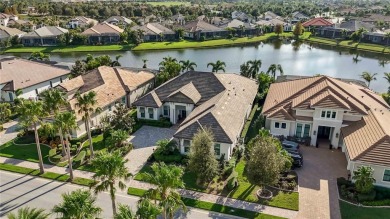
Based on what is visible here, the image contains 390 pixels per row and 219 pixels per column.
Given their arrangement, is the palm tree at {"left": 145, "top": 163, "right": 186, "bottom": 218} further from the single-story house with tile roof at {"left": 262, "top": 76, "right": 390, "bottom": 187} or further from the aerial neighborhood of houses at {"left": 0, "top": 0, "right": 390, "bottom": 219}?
the single-story house with tile roof at {"left": 262, "top": 76, "right": 390, "bottom": 187}

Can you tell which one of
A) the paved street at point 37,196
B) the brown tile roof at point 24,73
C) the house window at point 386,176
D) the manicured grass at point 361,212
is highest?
the brown tile roof at point 24,73

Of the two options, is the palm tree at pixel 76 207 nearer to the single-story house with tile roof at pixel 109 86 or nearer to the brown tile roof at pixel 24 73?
the single-story house with tile roof at pixel 109 86

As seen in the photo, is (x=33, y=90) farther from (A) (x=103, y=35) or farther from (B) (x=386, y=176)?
(A) (x=103, y=35)

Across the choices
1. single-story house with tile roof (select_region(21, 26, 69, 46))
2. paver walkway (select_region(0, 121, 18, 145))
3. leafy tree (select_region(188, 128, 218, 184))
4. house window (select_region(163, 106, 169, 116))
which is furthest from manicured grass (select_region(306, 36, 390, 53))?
paver walkway (select_region(0, 121, 18, 145))

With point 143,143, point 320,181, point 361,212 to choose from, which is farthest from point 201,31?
point 361,212

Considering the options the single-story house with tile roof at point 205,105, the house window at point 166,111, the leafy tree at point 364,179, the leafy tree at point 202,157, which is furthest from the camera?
the house window at point 166,111

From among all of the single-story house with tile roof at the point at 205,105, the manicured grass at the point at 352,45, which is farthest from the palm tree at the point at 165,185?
the manicured grass at the point at 352,45
